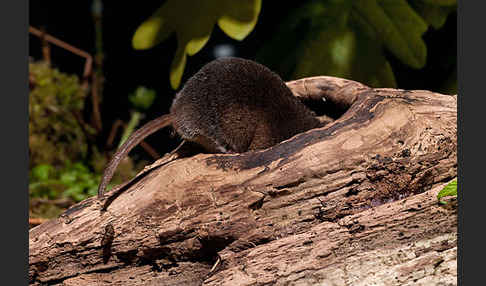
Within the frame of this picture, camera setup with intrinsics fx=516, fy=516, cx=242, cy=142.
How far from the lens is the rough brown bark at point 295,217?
5.34 ft

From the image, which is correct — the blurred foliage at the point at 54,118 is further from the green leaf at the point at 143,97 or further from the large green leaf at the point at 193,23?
the large green leaf at the point at 193,23

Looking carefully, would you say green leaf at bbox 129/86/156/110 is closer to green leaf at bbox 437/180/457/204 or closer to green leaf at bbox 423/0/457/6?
green leaf at bbox 423/0/457/6

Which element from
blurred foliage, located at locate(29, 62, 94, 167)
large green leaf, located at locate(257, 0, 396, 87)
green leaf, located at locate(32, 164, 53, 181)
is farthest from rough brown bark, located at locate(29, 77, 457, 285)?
blurred foliage, located at locate(29, 62, 94, 167)

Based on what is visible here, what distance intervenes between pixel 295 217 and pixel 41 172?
2262mm

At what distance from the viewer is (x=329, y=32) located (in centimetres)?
266

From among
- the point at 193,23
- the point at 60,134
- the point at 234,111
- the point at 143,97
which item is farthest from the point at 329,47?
the point at 60,134

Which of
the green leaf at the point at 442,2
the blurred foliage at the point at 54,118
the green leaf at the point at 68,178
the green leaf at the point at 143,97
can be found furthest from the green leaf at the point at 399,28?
the blurred foliage at the point at 54,118

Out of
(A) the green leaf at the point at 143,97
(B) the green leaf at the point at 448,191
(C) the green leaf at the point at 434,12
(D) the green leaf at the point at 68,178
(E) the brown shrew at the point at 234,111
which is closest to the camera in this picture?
(B) the green leaf at the point at 448,191

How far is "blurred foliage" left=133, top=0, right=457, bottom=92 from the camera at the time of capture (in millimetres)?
2459

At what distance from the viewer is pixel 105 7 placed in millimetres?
4082

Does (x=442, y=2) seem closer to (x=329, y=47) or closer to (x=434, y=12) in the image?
(x=434, y=12)

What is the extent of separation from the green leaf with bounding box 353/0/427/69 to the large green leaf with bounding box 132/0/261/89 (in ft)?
2.03

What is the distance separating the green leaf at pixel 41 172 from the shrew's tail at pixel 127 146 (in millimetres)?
1767

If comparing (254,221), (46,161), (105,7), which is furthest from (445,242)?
(105,7)
